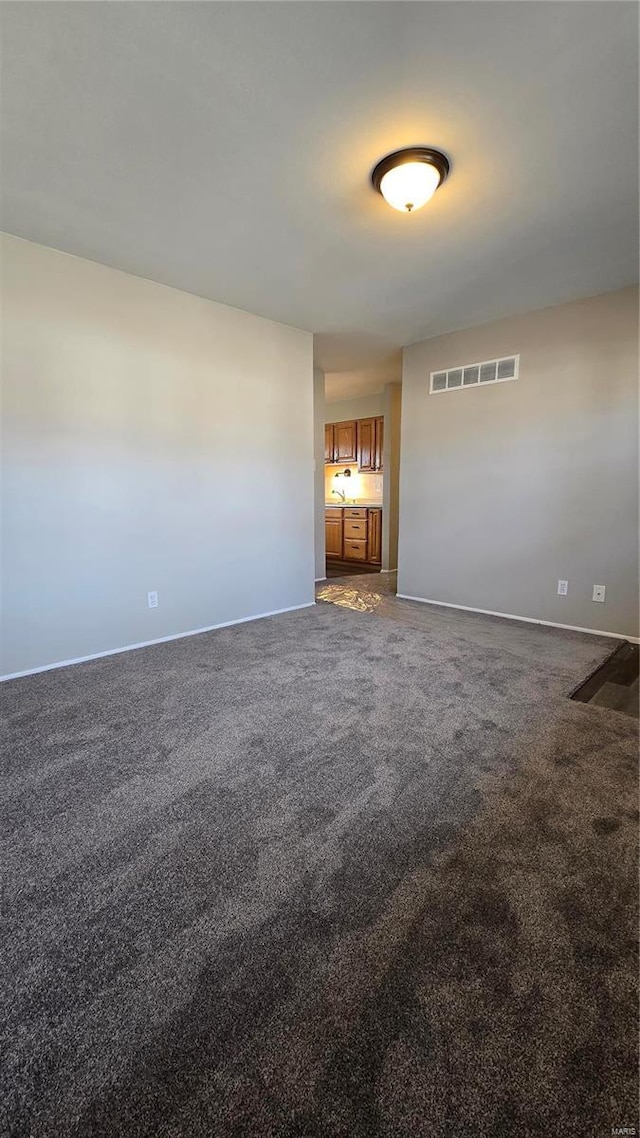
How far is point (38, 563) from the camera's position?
2.89 metres

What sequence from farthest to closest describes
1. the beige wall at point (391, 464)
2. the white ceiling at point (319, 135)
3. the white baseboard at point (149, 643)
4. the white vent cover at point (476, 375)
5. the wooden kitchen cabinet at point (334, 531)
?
the wooden kitchen cabinet at point (334, 531) → the beige wall at point (391, 464) → the white vent cover at point (476, 375) → the white baseboard at point (149, 643) → the white ceiling at point (319, 135)

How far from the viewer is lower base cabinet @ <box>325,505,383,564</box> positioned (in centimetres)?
686

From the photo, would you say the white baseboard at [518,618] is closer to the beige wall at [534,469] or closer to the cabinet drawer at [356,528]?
the beige wall at [534,469]

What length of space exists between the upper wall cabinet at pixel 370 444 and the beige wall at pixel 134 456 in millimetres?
2627

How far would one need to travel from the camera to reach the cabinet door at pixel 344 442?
7233mm

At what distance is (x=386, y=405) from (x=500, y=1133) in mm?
6529

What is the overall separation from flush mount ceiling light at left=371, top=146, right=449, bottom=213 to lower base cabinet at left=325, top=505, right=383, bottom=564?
4649 mm

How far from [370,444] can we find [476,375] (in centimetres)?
282

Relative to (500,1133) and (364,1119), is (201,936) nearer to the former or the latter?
(364,1119)

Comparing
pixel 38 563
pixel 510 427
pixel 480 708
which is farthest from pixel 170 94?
pixel 510 427

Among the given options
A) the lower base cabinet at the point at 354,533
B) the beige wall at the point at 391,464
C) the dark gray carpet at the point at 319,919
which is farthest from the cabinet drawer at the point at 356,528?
the dark gray carpet at the point at 319,919

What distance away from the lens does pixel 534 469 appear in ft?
12.8

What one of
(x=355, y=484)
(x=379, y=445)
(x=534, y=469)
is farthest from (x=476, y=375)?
(x=355, y=484)

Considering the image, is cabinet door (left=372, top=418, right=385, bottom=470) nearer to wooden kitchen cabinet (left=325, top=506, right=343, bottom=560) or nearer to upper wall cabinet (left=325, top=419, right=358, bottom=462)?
upper wall cabinet (left=325, top=419, right=358, bottom=462)
